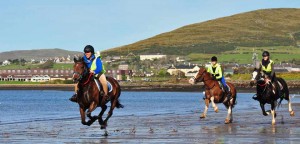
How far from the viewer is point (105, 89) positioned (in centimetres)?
2411

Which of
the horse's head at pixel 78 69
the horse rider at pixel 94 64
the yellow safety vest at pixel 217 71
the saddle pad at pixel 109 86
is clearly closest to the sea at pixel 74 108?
the yellow safety vest at pixel 217 71

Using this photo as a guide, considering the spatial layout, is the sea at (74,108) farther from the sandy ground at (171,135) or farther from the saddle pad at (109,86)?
the saddle pad at (109,86)

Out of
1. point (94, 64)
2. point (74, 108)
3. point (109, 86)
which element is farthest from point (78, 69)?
point (74, 108)

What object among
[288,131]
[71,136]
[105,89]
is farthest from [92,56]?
[288,131]

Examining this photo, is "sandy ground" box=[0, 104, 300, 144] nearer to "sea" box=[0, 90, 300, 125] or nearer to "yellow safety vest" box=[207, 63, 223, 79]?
"yellow safety vest" box=[207, 63, 223, 79]

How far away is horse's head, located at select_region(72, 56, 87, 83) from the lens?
22.5 meters

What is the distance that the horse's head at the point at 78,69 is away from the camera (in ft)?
73.8

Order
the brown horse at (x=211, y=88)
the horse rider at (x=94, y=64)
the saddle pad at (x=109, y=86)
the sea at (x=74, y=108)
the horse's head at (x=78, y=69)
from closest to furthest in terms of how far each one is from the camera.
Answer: the horse's head at (x=78, y=69), the horse rider at (x=94, y=64), the saddle pad at (x=109, y=86), the brown horse at (x=211, y=88), the sea at (x=74, y=108)

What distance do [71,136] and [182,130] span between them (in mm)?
4067

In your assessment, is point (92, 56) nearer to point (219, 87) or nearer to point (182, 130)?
point (182, 130)

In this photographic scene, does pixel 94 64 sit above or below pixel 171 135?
above

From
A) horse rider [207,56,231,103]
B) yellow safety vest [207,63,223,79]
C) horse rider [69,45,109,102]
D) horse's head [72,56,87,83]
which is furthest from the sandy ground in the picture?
yellow safety vest [207,63,223,79]

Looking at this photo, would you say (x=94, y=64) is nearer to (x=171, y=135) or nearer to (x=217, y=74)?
(x=171, y=135)

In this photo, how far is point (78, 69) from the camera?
2266cm
